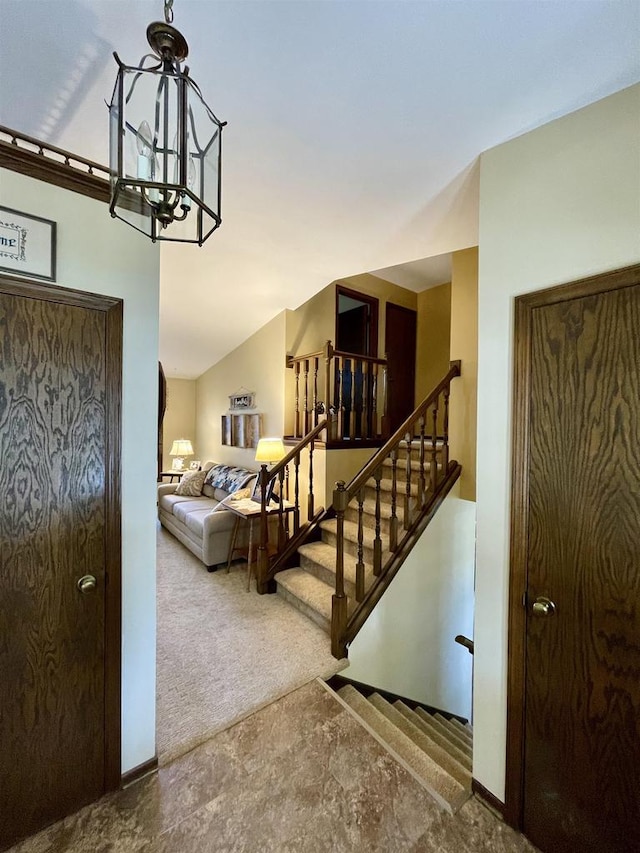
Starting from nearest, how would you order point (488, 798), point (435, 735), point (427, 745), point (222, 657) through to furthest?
point (488, 798), point (427, 745), point (222, 657), point (435, 735)

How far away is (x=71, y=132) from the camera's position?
4.98 ft

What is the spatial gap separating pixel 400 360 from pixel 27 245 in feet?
13.9

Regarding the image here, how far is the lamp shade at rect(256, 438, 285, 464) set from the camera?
3490 millimetres

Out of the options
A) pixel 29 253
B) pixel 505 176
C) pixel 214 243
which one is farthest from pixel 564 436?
pixel 214 243

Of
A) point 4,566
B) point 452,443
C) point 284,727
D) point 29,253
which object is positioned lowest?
point 284,727

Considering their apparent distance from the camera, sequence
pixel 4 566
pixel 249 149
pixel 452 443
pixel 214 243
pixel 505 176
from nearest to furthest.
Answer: pixel 4 566, pixel 505 176, pixel 249 149, pixel 214 243, pixel 452 443

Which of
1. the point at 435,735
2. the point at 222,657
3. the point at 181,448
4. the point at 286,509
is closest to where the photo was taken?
the point at 222,657

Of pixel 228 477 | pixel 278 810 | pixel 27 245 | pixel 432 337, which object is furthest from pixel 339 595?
pixel 432 337

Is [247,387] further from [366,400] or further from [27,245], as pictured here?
[27,245]

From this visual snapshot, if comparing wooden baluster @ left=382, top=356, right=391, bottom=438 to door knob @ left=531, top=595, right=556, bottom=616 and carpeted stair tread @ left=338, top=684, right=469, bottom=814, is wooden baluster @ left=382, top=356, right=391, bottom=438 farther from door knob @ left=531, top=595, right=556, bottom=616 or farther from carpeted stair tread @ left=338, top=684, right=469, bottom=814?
door knob @ left=531, top=595, right=556, bottom=616

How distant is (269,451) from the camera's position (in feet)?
11.5

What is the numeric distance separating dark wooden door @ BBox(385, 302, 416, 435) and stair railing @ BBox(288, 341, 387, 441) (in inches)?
25.6

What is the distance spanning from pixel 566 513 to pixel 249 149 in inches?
83.3

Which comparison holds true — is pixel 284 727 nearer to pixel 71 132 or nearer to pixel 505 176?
pixel 505 176
